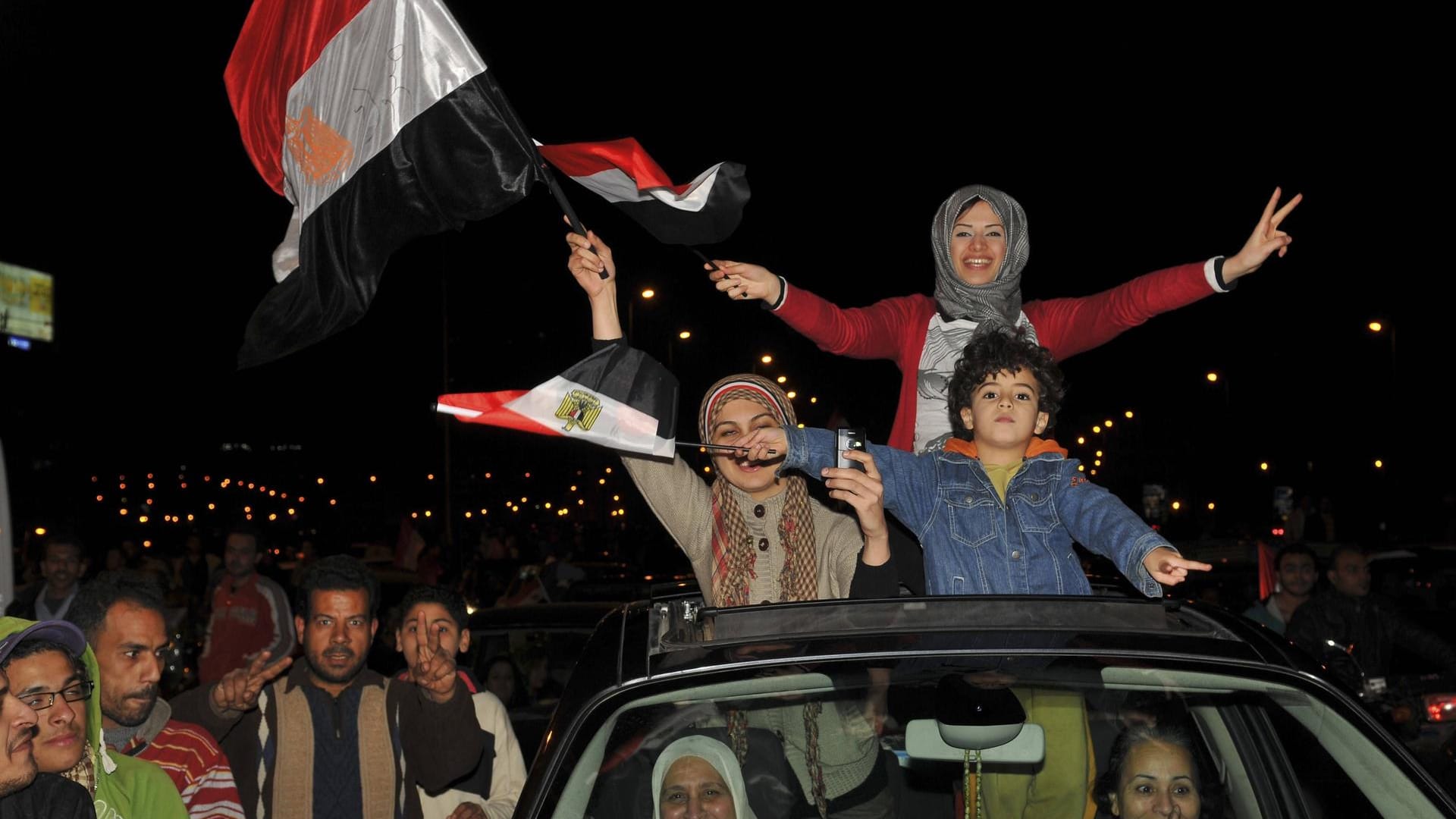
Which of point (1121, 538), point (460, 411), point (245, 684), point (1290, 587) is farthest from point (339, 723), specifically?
point (1290, 587)

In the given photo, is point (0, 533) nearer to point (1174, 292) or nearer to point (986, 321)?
point (986, 321)

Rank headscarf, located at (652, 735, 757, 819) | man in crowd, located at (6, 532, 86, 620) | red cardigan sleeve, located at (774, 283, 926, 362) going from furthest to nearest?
man in crowd, located at (6, 532, 86, 620) → red cardigan sleeve, located at (774, 283, 926, 362) → headscarf, located at (652, 735, 757, 819)

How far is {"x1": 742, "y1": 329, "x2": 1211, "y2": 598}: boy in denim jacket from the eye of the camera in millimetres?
3754

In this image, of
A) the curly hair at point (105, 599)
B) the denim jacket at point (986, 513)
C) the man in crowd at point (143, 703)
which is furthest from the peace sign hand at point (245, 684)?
the denim jacket at point (986, 513)

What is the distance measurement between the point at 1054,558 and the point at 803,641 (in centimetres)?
138

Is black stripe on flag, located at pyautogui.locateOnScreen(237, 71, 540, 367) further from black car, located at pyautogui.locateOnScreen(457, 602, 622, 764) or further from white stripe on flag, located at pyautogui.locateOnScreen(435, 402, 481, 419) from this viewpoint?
black car, located at pyautogui.locateOnScreen(457, 602, 622, 764)

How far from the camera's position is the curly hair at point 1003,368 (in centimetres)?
409

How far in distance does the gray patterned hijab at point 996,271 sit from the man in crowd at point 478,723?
2059 millimetres

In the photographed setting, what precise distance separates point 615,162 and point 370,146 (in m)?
0.89

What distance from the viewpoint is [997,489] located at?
3.96m

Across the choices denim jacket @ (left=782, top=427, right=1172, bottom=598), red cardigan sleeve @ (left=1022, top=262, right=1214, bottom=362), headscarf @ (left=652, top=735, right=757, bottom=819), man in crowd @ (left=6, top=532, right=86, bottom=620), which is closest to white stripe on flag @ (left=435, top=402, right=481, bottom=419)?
denim jacket @ (left=782, top=427, right=1172, bottom=598)

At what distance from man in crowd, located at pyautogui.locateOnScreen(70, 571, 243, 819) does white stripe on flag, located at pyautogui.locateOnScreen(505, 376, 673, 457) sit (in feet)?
4.16

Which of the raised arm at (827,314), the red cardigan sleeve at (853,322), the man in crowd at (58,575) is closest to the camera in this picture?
the raised arm at (827,314)

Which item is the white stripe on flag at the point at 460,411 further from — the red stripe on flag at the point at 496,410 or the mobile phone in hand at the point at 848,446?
the mobile phone in hand at the point at 848,446
